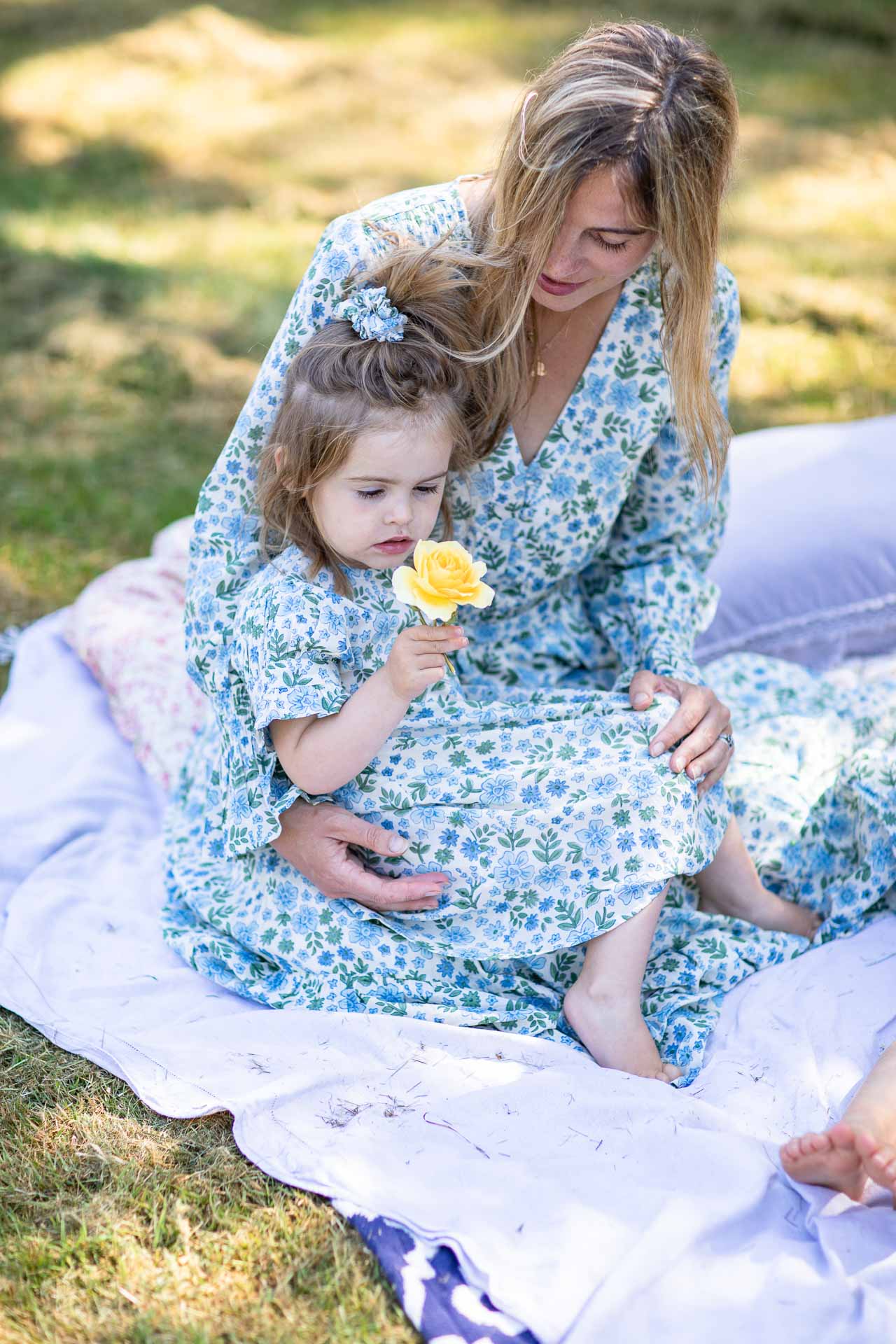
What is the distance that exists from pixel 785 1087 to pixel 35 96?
25.5ft

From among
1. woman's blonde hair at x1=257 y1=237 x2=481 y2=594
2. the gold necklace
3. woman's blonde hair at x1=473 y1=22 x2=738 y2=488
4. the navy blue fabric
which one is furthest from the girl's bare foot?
the gold necklace

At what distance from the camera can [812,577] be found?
3.50 metres

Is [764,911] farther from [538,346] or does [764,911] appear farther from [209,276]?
[209,276]

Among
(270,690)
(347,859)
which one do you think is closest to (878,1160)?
(347,859)

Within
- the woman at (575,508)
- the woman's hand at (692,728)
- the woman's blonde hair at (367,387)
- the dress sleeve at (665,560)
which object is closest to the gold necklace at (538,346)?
the woman at (575,508)

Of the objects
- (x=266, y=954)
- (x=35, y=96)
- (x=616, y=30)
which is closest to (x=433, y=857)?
(x=266, y=954)

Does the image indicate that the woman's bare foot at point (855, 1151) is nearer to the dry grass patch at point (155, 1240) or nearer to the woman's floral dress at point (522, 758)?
the woman's floral dress at point (522, 758)

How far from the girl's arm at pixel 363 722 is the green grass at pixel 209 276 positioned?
24.7 inches

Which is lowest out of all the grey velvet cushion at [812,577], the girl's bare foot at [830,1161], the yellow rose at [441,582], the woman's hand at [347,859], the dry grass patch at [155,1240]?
the dry grass patch at [155,1240]

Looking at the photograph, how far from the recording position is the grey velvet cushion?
3479 mm

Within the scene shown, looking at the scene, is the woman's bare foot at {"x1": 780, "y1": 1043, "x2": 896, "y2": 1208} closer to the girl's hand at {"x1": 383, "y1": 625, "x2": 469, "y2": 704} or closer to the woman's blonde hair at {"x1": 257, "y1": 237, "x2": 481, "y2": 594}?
the girl's hand at {"x1": 383, "y1": 625, "x2": 469, "y2": 704}

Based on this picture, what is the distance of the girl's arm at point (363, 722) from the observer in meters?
2.15

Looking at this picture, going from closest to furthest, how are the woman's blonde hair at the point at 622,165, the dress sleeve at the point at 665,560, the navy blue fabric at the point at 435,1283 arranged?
the navy blue fabric at the point at 435,1283
the woman's blonde hair at the point at 622,165
the dress sleeve at the point at 665,560

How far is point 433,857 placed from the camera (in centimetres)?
243
